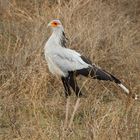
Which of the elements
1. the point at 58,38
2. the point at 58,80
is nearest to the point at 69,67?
the point at 58,38

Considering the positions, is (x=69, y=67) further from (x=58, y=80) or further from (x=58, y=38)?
(x=58, y=80)

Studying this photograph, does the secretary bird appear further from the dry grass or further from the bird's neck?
the dry grass

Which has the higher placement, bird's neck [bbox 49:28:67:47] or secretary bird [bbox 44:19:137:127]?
bird's neck [bbox 49:28:67:47]

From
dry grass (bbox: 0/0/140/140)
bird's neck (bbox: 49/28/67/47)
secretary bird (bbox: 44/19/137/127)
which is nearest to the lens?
dry grass (bbox: 0/0/140/140)

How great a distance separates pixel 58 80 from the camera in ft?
17.3

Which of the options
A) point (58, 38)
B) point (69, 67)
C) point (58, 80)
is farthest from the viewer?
point (58, 80)

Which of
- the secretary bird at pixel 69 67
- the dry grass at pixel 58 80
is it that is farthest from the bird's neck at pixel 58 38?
the dry grass at pixel 58 80

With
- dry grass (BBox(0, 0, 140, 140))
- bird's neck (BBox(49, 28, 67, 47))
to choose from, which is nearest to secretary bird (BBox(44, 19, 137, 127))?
bird's neck (BBox(49, 28, 67, 47))

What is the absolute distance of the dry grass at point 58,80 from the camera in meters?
3.68

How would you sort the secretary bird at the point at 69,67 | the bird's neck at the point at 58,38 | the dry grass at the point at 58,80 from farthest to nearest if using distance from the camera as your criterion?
the bird's neck at the point at 58,38, the secretary bird at the point at 69,67, the dry grass at the point at 58,80

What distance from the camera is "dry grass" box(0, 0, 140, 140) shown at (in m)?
3.68

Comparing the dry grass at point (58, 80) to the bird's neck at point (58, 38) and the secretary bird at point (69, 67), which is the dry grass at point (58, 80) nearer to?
the secretary bird at point (69, 67)

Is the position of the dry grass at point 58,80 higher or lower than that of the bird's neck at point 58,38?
lower

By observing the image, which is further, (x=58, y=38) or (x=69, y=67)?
(x=58, y=38)
